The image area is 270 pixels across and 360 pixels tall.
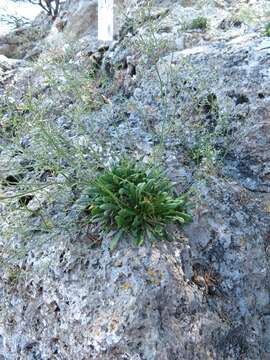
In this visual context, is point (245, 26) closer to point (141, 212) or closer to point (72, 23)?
point (141, 212)

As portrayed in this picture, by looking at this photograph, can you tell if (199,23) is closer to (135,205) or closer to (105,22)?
(105,22)

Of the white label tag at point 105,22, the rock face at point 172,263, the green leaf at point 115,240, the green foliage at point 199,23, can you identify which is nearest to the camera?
the rock face at point 172,263

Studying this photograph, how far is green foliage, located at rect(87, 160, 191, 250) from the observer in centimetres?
279

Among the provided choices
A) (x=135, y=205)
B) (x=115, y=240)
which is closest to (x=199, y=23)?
(x=135, y=205)

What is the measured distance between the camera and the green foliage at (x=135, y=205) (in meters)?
2.79

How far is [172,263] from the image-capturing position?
108 inches

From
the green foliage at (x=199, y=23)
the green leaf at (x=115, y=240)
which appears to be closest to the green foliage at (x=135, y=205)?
the green leaf at (x=115, y=240)

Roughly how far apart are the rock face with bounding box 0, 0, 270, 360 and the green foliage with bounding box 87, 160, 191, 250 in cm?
15

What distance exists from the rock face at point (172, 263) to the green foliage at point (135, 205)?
0.15m

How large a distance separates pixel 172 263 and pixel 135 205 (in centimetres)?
57

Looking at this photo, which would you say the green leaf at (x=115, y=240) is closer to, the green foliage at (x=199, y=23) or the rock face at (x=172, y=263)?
the rock face at (x=172, y=263)

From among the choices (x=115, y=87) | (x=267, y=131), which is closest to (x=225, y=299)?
(x=267, y=131)

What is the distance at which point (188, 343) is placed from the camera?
8.02 ft

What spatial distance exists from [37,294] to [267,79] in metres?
3.51
